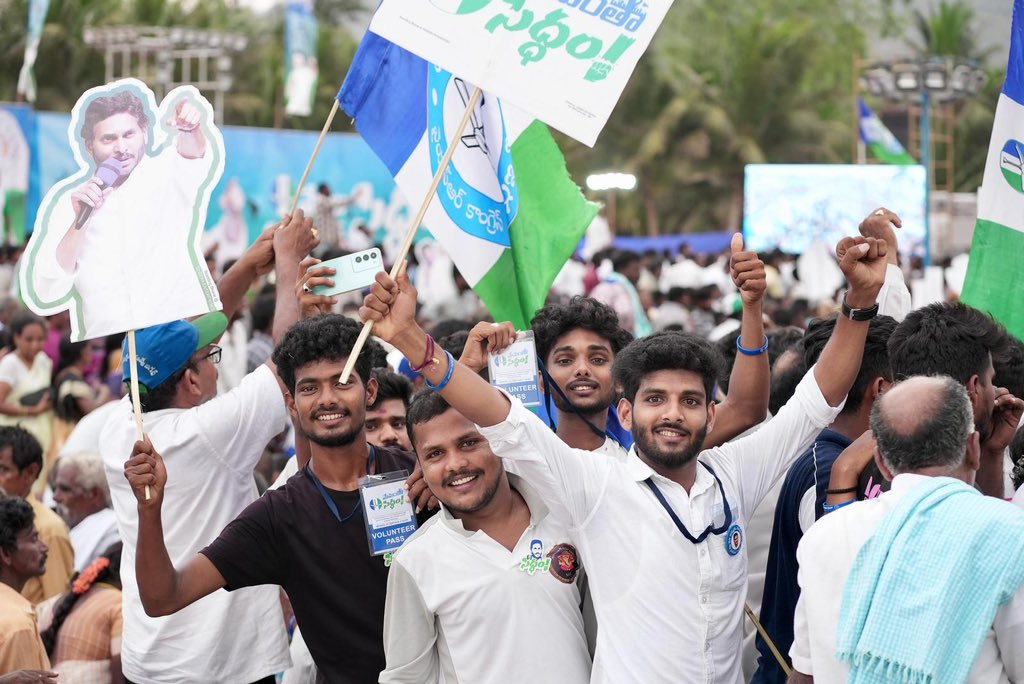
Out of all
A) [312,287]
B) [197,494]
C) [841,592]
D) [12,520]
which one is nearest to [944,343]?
[841,592]

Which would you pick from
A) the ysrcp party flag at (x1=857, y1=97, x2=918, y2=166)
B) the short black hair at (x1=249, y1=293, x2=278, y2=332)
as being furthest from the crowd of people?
the ysrcp party flag at (x1=857, y1=97, x2=918, y2=166)

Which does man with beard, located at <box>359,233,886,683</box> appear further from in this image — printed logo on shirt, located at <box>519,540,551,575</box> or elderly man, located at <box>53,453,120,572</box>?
elderly man, located at <box>53,453,120,572</box>

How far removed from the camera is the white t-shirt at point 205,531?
14.6ft

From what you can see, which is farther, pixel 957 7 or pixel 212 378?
pixel 957 7

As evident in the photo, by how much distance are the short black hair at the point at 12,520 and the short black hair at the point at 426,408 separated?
151 centimetres

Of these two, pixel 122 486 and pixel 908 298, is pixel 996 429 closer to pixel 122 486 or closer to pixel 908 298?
pixel 908 298

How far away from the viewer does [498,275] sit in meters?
4.72

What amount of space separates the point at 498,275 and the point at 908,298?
1481 millimetres

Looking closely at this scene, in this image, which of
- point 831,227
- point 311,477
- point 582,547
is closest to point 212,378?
point 311,477

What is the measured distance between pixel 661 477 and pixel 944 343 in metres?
0.92

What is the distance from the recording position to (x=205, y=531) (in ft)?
14.8

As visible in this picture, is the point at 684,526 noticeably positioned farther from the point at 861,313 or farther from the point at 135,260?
the point at 135,260

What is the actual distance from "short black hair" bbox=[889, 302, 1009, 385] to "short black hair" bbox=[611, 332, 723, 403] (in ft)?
1.82

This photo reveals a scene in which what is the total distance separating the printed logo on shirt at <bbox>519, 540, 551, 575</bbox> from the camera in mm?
3674
